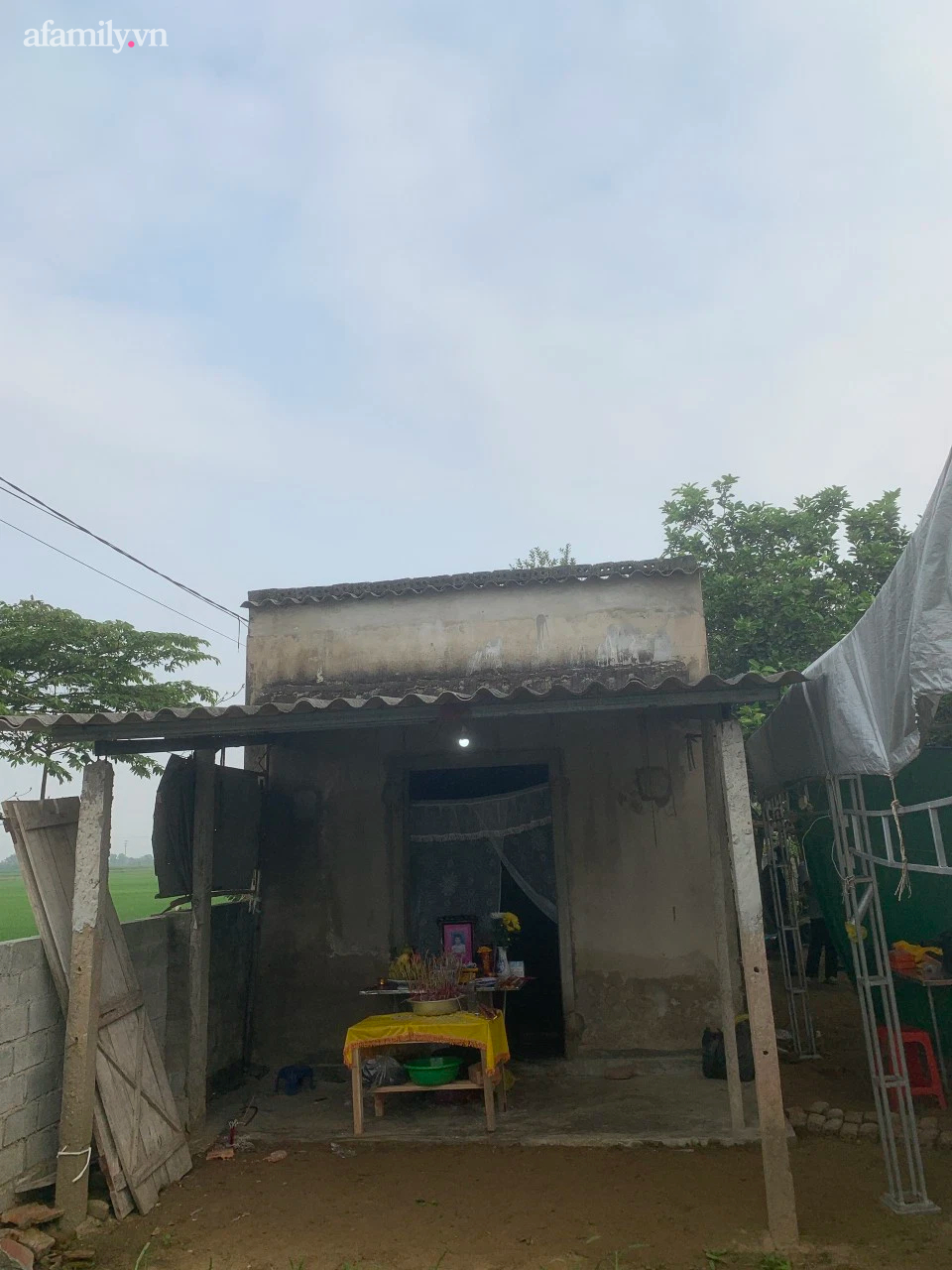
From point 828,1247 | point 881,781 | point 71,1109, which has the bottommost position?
point 828,1247

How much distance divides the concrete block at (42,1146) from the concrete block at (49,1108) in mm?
26

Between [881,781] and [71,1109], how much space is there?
5.59 meters

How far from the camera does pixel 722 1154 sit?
5.21 meters

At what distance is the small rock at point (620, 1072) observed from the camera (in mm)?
6945

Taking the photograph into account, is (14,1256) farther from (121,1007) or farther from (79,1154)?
(121,1007)

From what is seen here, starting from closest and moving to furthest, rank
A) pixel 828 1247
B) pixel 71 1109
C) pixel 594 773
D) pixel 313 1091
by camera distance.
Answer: pixel 828 1247
pixel 71 1109
pixel 313 1091
pixel 594 773

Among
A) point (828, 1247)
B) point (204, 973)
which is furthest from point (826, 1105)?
point (204, 973)

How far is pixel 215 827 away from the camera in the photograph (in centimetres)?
700

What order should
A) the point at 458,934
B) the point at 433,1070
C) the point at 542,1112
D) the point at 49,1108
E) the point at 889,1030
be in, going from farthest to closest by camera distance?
the point at 458,934, the point at 542,1112, the point at 433,1070, the point at 49,1108, the point at 889,1030

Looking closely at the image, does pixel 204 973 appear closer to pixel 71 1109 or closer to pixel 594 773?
pixel 71 1109

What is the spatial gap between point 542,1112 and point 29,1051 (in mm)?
3494

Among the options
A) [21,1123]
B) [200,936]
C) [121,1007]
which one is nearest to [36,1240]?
[21,1123]

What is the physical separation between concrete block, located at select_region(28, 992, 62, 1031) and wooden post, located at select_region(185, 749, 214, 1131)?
1404 mm

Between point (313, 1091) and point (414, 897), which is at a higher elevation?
point (414, 897)
